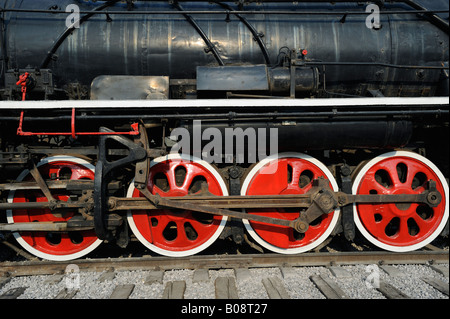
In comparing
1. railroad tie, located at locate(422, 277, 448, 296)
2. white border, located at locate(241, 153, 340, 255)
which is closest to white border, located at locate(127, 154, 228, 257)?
white border, located at locate(241, 153, 340, 255)

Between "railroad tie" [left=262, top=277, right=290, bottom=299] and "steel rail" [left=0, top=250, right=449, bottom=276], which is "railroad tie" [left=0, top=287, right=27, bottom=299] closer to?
"steel rail" [left=0, top=250, right=449, bottom=276]

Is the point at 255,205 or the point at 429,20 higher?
the point at 429,20

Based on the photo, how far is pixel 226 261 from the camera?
2.63 m

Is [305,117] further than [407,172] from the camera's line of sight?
No

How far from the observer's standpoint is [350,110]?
257 cm

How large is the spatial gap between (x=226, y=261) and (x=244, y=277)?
26cm

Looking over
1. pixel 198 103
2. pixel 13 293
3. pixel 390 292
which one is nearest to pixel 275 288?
pixel 390 292

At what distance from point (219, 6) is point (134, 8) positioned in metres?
0.87

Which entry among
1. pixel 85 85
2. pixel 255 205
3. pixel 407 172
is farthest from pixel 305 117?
pixel 85 85

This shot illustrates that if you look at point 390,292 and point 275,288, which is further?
point 275,288

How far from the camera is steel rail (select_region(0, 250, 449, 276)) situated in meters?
2.62

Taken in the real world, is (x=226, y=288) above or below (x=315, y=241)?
below

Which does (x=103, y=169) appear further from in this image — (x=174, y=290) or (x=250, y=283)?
(x=250, y=283)

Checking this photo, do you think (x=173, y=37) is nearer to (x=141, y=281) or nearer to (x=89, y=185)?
(x=89, y=185)
